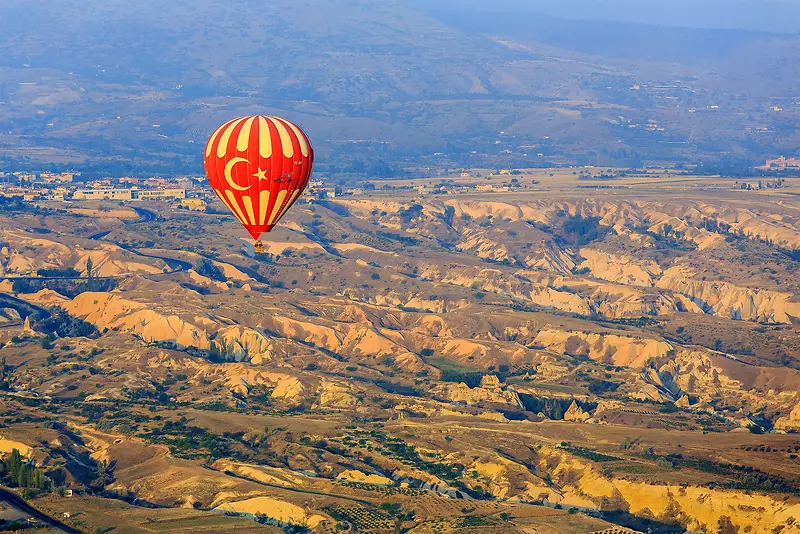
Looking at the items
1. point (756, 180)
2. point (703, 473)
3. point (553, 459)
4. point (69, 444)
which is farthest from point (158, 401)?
point (756, 180)

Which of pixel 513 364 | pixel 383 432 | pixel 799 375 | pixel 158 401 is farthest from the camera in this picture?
pixel 513 364

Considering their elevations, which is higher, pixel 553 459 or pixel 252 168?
pixel 252 168

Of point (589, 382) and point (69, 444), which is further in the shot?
point (589, 382)

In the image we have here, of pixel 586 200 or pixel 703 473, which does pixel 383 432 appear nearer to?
pixel 703 473

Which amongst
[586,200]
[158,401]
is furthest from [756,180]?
[158,401]

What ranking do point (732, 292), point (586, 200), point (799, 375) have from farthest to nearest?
point (586, 200), point (732, 292), point (799, 375)

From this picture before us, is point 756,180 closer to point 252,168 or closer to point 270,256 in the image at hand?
point 270,256
